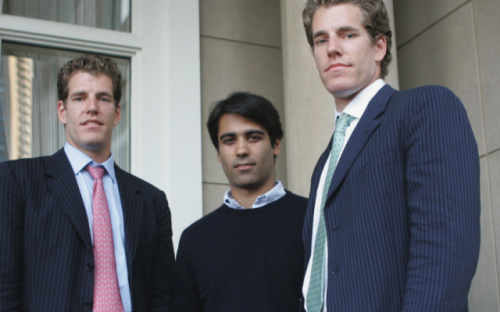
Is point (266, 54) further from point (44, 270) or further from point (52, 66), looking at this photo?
point (44, 270)

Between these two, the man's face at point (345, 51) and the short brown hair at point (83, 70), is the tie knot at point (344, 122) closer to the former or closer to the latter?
the man's face at point (345, 51)

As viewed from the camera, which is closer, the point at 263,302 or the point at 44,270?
the point at 44,270

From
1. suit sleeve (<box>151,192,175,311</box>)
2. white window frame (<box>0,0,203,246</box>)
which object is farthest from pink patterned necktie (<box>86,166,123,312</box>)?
white window frame (<box>0,0,203,246</box>)

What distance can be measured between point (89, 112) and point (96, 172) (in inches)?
11.0

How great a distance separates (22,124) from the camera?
12.9ft

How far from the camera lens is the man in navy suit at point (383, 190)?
154cm

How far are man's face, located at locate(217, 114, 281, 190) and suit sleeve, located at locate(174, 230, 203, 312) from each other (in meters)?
0.45

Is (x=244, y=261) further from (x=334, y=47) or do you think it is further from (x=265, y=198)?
(x=334, y=47)

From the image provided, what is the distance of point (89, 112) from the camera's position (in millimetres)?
2635

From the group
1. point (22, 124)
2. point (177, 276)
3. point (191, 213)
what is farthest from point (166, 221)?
point (22, 124)

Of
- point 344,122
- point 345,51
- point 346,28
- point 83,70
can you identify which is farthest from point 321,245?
point 83,70

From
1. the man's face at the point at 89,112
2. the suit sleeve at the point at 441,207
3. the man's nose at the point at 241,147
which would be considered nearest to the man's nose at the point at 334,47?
the suit sleeve at the point at 441,207

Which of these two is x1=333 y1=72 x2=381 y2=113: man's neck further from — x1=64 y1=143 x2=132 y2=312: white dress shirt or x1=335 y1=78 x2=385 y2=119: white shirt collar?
x1=64 y1=143 x2=132 y2=312: white dress shirt

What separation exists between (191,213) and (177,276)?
1.16 meters
